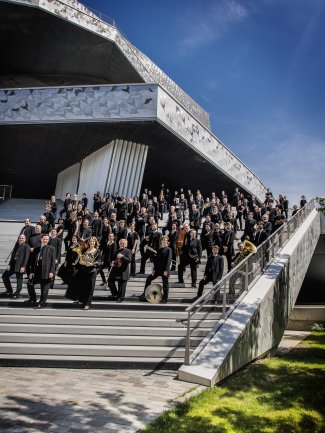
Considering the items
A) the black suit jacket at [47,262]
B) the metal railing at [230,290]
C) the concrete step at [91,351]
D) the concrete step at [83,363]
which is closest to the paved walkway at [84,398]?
the concrete step at [83,363]

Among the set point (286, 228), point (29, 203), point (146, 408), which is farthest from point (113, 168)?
point (146, 408)

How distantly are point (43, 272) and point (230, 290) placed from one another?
4.32 metres

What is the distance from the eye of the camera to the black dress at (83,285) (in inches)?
324

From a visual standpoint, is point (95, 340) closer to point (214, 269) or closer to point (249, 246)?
point (214, 269)

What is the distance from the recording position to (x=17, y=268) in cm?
898

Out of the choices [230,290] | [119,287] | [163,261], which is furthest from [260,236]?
[119,287]

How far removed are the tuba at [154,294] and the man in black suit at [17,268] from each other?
125 inches

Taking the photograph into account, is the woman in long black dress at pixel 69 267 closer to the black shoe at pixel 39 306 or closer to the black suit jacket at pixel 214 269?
the black shoe at pixel 39 306

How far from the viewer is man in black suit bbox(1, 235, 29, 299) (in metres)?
8.93

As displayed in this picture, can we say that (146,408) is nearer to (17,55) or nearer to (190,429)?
(190,429)

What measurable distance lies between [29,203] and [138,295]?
16649 mm

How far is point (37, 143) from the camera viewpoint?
69.3ft

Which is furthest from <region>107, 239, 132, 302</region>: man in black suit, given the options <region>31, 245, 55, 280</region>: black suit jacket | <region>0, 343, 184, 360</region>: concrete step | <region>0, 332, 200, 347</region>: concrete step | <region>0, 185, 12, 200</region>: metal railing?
<region>0, 185, 12, 200</region>: metal railing

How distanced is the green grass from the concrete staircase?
4.11 ft
